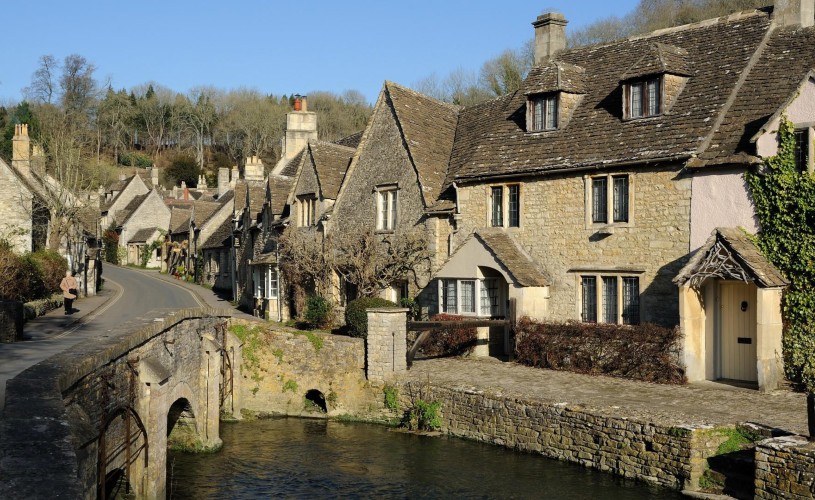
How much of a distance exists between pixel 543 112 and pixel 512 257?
5116 millimetres

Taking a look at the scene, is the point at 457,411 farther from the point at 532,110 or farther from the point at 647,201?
the point at 532,110

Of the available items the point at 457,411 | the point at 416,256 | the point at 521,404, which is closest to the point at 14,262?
the point at 416,256

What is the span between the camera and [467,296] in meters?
26.5

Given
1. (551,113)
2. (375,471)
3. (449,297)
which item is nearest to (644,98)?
(551,113)

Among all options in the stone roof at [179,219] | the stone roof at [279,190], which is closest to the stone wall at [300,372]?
the stone roof at [279,190]

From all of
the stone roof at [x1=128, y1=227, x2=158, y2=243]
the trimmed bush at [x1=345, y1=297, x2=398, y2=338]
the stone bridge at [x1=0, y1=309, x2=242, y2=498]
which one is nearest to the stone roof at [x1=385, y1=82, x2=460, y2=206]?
the trimmed bush at [x1=345, y1=297, x2=398, y2=338]

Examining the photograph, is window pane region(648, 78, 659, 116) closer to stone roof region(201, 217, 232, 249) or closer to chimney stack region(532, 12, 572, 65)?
chimney stack region(532, 12, 572, 65)

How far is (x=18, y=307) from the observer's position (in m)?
21.3

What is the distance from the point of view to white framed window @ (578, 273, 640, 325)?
23141 mm

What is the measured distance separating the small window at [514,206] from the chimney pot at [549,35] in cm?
620

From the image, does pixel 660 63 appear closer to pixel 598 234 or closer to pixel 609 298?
pixel 598 234

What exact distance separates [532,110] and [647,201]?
610 cm

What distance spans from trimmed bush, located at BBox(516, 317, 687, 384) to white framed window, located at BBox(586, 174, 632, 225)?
3213 millimetres

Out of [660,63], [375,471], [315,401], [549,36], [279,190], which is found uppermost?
[549,36]
